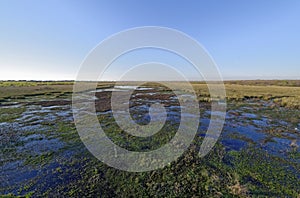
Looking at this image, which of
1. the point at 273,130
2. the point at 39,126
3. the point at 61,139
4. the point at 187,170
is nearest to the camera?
the point at 187,170

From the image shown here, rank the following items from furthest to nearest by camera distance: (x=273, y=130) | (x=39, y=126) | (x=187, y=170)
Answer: (x=39, y=126) < (x=273, y=130) < (x=187, y=170)

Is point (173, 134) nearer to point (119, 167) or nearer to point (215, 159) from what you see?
point (215, 159)

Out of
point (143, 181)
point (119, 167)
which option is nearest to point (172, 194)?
point (143, 181)

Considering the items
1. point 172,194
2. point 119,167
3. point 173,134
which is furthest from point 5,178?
point 173,134

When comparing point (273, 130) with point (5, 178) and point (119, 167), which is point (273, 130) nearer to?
point (119, 167)

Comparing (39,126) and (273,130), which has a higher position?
(39,126)

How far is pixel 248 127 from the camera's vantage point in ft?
46.0

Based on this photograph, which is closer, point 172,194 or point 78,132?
point 172,194

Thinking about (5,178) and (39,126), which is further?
(39,126)

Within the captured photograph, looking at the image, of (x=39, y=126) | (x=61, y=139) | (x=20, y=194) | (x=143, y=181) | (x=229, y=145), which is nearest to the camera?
(x=20, y=194)

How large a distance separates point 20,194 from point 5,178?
171cm

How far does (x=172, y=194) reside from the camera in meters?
5.70

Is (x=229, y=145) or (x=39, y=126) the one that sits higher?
(x=39, y=126)

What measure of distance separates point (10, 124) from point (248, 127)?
76.6 feet
